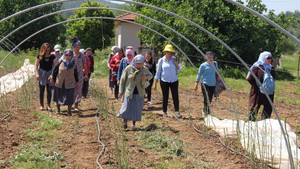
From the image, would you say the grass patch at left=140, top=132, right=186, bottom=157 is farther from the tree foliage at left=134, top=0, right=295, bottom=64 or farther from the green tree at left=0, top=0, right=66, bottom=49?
the green tree at left=0, top=0, right=66, bottom=49

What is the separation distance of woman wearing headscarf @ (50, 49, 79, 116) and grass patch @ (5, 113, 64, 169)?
1082mm

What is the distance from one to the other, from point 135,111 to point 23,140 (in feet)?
6.09

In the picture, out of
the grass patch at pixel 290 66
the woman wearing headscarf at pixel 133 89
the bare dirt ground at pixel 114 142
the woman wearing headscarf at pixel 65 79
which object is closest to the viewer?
the bare dirt ground at pixel 114 142

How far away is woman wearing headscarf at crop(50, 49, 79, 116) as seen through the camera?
6.97 meters

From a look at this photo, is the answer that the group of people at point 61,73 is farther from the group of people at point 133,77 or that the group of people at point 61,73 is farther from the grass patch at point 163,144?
the grass patch at point 163,144

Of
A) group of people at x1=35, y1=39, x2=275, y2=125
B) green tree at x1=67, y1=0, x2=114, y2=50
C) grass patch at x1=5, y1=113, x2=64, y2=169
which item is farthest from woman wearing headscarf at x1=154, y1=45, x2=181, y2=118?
green tree at x1=67, y1=0, x2=114, y2=50

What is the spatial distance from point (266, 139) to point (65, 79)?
430 centimetres

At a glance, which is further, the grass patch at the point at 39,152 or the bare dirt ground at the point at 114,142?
the bare dirt ground at the point at 114,142

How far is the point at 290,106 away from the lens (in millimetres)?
10172

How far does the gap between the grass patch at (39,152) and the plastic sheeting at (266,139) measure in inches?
92.2

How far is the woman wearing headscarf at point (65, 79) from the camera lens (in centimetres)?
697

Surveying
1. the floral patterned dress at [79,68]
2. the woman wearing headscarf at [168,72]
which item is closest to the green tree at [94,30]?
the floral patterned dress at [79,68]

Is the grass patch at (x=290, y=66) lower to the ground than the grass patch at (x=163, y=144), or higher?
higher

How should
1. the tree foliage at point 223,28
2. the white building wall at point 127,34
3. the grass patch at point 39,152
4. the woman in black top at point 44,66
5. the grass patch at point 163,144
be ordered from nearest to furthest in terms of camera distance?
the grass patch at point 39,152 < the grass patch at point 163,144 < the woman in black top at point 44,66 < the tree foliage at point 223,28 < the white building wall at point 127,34
